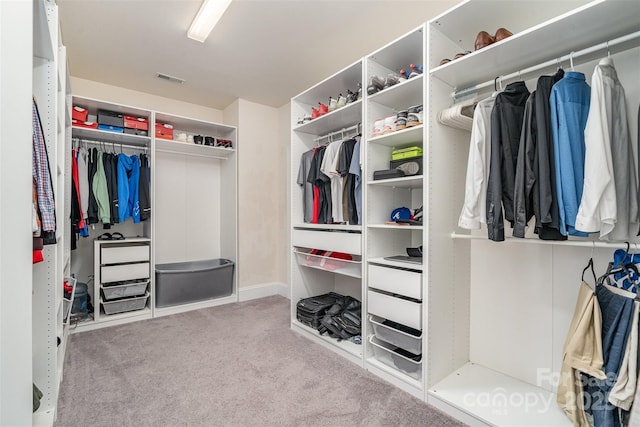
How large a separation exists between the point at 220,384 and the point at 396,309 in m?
1.24

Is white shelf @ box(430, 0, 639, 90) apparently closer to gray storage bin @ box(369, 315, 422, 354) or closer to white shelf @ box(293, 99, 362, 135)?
white shelf @ box(293, 99, 362, 135)

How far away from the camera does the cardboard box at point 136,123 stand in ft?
10.7

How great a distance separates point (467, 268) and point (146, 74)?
144 inches

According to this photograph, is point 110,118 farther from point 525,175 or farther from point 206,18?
point 525,175

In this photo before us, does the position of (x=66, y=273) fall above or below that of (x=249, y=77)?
below

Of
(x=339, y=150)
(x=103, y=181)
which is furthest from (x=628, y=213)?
(x=103, y=181)

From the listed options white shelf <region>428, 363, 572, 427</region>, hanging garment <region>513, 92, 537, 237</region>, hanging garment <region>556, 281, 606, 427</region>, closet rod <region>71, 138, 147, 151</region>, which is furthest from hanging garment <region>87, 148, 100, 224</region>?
hanging garment <region>556, 281, 606, 427</region>

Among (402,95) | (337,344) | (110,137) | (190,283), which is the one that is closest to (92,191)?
(110,137)

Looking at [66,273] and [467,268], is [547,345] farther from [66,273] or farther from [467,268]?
[66,273]

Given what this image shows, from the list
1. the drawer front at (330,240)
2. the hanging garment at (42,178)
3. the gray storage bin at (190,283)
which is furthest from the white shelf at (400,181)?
the gray storage bin at (190,283)

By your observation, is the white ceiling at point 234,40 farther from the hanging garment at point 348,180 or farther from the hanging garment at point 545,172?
the hanging garment at point 545,172

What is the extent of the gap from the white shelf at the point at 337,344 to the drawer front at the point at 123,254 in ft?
5.85

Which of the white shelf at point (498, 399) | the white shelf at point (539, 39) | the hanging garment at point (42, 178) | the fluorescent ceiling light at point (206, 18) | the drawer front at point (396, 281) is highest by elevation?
the fluorescent ceiling light at point (206, 18)

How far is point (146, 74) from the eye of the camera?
10.9 feet
